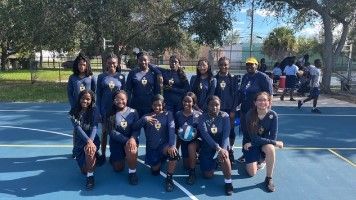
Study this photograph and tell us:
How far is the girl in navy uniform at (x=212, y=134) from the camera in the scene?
5920 millimetres

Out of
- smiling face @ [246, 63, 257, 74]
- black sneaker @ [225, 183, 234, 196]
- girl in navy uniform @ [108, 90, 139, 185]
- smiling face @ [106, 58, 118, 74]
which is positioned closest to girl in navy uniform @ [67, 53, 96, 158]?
smiling face @ [106, 58, 118, 74]

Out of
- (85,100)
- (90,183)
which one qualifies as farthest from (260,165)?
(85,100)

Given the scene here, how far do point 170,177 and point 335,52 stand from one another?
54.5 ft

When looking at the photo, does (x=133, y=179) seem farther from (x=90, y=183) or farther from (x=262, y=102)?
(x=262, y=102)

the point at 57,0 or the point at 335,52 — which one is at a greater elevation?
the point at 57,0

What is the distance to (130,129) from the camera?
6227mm

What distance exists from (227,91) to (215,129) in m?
1.00

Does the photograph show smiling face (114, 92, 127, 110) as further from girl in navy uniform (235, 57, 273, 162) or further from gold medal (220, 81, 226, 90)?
girl in navy uniform (235, 57, 273, 162)

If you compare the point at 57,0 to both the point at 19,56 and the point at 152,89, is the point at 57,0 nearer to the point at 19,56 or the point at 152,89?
the point at 152,89

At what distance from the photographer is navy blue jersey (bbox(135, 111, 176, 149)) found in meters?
6.11

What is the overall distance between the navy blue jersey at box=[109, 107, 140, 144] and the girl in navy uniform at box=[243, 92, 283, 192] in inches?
66.1

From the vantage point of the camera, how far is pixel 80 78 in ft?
21.8

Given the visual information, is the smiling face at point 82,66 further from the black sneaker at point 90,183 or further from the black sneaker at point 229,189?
the black sneaker at point 229,189

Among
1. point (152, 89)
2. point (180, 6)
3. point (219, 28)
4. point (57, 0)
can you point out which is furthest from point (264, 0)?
point (152, 89)
